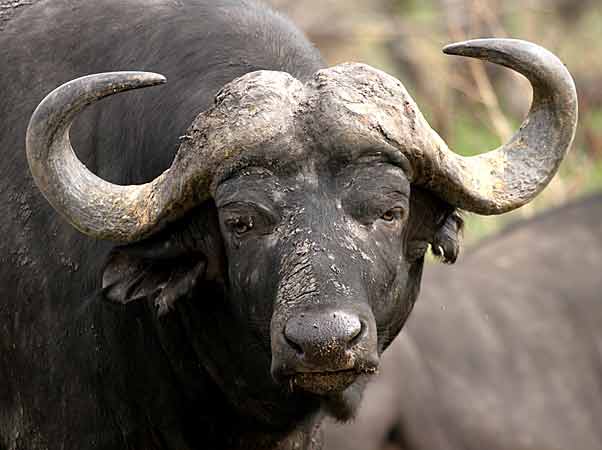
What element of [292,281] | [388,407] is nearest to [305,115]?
[292,281]

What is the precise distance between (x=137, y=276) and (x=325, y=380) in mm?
897

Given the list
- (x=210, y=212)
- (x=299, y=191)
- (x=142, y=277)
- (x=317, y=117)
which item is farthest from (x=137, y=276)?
(x=317, y=117)

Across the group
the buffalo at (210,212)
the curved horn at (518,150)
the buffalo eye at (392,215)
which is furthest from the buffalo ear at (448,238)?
the buffalo eye at (392,215)

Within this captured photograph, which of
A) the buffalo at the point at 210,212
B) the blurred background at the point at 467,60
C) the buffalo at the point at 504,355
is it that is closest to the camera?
the buffalo at the point at 210,212

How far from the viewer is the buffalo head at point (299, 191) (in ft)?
15.0

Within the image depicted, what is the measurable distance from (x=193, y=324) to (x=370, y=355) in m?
0.95

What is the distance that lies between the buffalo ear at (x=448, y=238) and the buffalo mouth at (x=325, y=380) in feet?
2.46

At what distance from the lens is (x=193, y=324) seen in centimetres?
533

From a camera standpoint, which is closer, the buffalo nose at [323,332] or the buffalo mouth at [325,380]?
the buffalo nose at [323,332]

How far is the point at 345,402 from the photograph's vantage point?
5.15 meters

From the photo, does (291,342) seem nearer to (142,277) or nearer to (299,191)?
(299,191)

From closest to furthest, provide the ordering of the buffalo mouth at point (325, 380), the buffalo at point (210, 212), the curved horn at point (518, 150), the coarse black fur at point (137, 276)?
1. the buffalo mouth at point (325, 380)
2. the buffalo at point (210, 212)
3. the curved horn at point (518, 150)
4. the coarse black fur at point (137, 276)

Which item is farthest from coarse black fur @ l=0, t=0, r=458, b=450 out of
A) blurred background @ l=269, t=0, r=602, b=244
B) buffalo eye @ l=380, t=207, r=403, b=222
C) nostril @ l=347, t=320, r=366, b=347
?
blurred background @ l=269, t=0, r=602, b=244

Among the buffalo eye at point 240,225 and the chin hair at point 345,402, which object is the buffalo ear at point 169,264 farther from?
the chin hair at point 345,402
